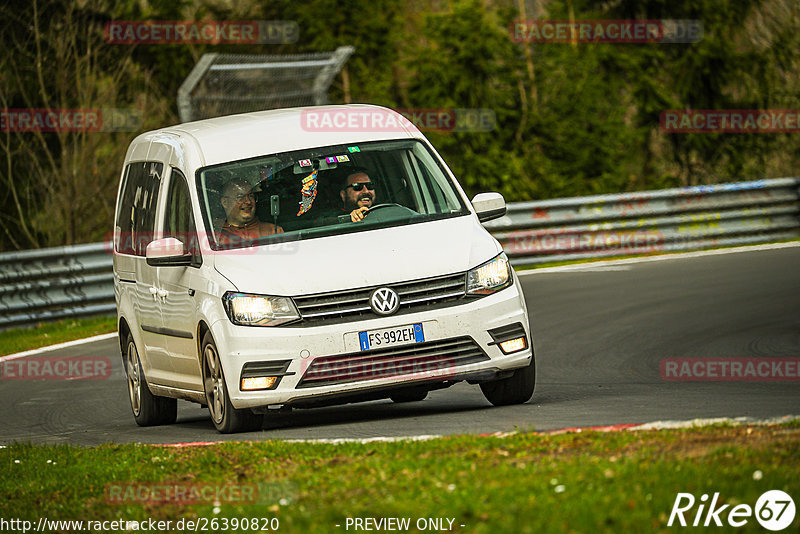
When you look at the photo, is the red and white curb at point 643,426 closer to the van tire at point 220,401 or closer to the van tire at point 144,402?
the van tire at point 220,401

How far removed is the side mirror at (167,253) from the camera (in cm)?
934

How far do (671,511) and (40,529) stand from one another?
2971mm

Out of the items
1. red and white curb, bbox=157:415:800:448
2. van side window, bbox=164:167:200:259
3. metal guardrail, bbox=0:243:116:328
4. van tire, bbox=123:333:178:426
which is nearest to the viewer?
red and white curb, bbox=157:415:800:448

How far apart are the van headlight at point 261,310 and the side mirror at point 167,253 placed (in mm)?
817

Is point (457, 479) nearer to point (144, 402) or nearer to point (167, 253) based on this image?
point (167, 253)

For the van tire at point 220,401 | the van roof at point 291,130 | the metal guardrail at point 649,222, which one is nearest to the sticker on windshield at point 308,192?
the van roof at point 291,130

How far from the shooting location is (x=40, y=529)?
659 cm

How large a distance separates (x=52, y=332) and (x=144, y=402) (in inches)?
266

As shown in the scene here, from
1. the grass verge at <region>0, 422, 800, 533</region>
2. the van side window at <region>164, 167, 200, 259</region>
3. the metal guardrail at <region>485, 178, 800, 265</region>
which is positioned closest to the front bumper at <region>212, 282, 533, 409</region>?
the grass verge at <region>0, 422, 800, 533</region>

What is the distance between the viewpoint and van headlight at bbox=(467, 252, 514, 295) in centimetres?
882

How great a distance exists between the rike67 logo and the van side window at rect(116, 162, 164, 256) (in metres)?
5.93

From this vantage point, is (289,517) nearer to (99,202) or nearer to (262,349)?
(262,349)

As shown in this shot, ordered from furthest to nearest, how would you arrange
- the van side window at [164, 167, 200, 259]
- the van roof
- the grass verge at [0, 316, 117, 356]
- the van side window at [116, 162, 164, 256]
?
1. the grass verge at [0, 316, 117, 356]
2. the van side window at [116, 162, 164, 256]
3. the van roof
4. the van side window at [164, 167, 200, 259]

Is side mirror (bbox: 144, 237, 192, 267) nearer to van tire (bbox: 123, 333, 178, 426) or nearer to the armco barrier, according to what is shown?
van tire (bbox: 123, 333, 178, 426)
